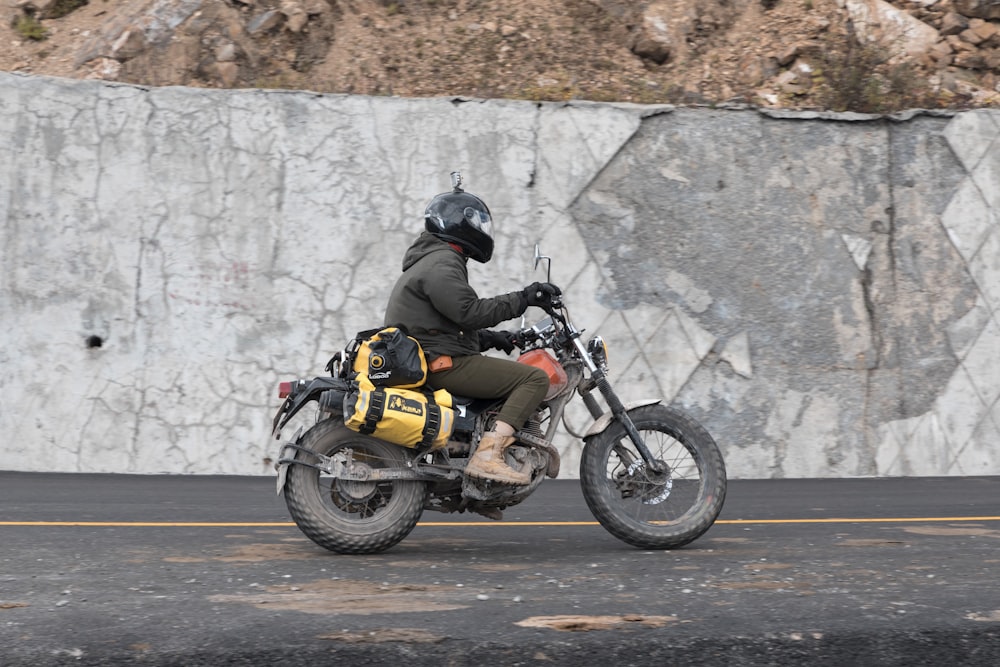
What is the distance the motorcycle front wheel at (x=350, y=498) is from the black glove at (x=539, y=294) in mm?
999

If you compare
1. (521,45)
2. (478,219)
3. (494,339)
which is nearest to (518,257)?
(521,45)

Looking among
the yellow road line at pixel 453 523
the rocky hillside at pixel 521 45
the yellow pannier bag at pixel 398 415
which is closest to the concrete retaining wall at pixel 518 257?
the rocky hillside at pixel 521 45

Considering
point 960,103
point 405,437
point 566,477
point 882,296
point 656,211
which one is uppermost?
point 960,103

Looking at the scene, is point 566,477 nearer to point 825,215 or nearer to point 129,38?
point 825,215

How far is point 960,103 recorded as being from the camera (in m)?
12.7

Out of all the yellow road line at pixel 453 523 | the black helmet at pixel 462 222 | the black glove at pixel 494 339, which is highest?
the black helmet at pixel 462 222

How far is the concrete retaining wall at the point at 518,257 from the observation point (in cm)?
1020

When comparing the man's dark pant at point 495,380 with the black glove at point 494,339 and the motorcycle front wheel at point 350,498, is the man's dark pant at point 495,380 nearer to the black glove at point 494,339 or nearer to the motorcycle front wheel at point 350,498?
the black glove at point 494,339

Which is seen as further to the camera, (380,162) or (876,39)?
(876,39)

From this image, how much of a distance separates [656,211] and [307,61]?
5.05 m

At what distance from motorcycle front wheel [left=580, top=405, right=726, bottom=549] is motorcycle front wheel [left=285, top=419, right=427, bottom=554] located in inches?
36.6

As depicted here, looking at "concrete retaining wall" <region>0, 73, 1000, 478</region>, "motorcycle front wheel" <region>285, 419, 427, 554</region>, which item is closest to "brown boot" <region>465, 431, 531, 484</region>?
"motorcycle front wheel" <region>285, 419, 427, 554</region>

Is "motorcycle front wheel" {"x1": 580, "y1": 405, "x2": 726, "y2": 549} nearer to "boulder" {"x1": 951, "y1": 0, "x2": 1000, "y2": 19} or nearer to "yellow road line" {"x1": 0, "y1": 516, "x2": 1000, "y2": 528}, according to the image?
"yellow road line" {"x1": 0, "y1": 516, "x2": 1000, "y2": 528}

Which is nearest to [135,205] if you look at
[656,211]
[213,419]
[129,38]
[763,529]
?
[213,419]
